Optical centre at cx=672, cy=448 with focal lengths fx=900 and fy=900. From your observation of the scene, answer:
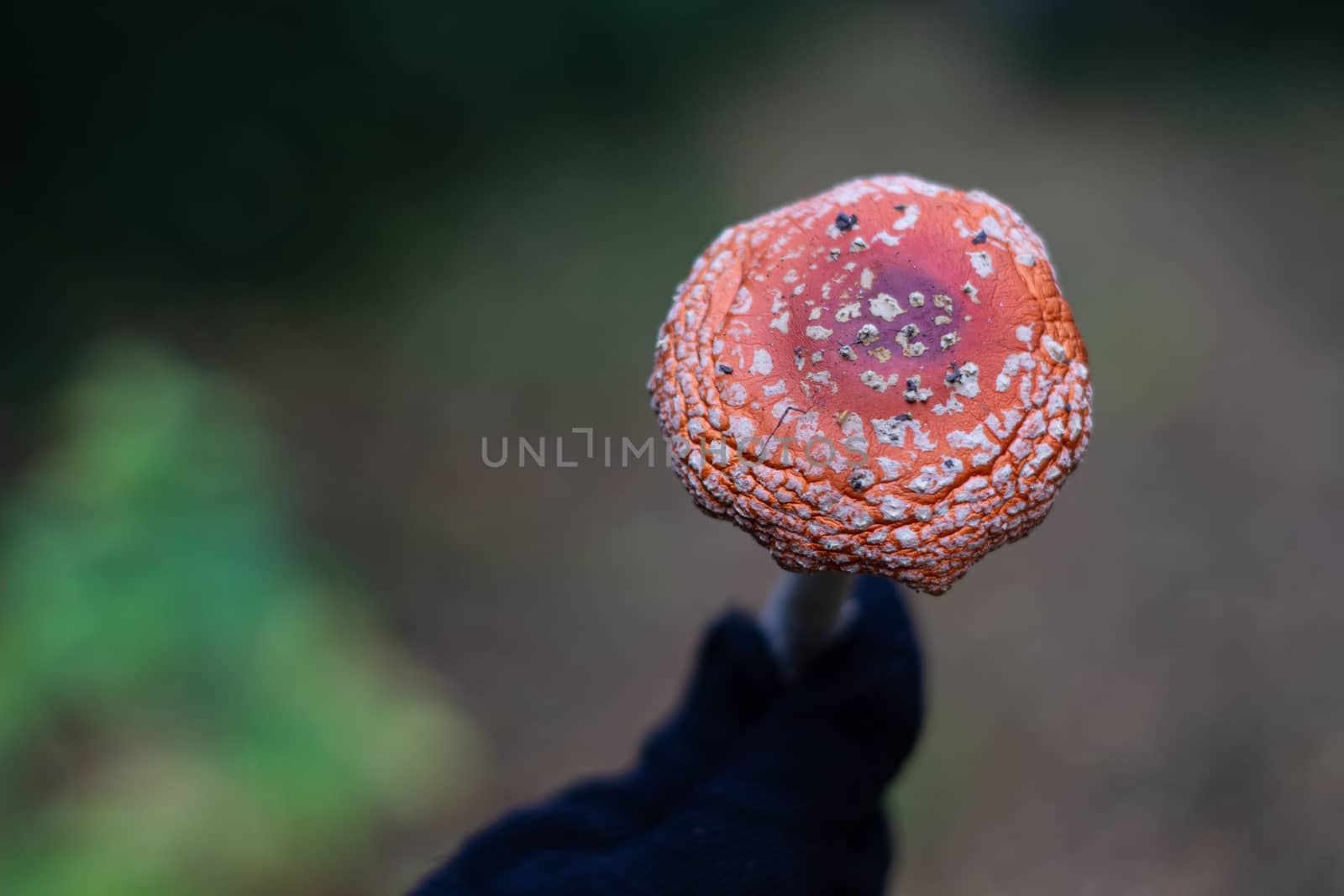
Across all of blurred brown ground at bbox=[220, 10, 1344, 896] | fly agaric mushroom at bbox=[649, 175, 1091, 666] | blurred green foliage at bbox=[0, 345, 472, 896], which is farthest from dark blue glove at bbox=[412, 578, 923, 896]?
blurred brown ground at bbox=[220, 10, 1344, 896]

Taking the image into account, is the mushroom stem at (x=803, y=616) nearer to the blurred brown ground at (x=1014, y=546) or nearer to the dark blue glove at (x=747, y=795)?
the dark blue glove at (x=747, y=795)

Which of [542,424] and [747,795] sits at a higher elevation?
[542,424]

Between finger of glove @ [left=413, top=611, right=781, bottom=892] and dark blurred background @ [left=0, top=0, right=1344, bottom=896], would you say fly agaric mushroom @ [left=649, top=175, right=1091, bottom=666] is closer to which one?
finger of glove @ [left=413, top=611, right=781, bottom=892]

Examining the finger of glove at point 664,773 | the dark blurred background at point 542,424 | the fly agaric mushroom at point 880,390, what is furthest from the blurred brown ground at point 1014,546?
the fly agaric mushroom at point 880,390

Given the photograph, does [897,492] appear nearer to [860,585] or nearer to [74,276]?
[860,585]

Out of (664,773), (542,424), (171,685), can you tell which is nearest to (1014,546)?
(542,424)

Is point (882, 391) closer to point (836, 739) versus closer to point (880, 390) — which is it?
point (880, 390)
